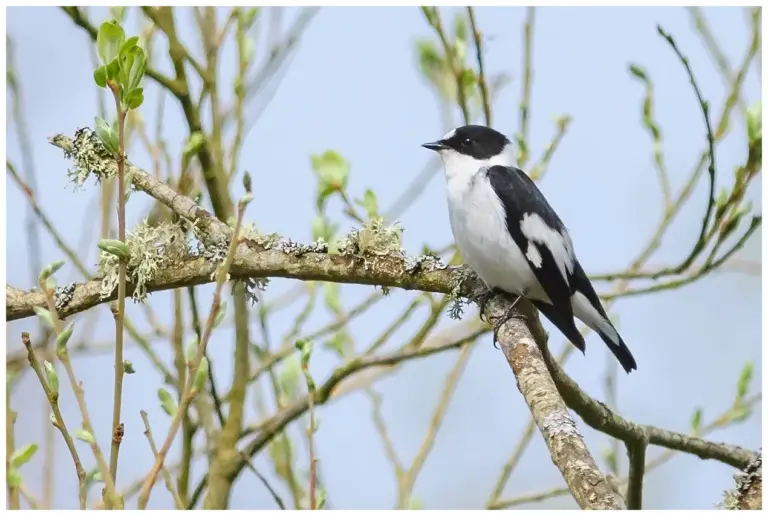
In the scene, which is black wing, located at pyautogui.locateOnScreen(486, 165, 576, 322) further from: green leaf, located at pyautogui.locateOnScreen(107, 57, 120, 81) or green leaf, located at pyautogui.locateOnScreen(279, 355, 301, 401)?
green leaf, located at pyautogui.locateOnScreen(107, 57, 120, 81)

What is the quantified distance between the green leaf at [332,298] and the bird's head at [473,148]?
656mm

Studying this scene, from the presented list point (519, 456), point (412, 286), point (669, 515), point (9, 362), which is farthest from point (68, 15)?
point (669, 515)

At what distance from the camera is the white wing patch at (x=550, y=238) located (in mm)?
3166

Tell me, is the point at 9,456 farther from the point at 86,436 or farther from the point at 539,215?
the point at 539,215

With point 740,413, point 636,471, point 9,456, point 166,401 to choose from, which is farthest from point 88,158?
point 740,413

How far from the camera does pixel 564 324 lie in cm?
314

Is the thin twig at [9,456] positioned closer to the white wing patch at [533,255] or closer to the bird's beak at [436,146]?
the white wing patch at [533,255]

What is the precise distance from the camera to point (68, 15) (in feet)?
10.3

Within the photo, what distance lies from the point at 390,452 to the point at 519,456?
474 mm

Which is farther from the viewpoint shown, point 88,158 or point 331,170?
point 331,170

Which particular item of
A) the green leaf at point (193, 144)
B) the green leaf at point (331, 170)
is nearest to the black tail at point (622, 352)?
the green leaf at point (331, 170)

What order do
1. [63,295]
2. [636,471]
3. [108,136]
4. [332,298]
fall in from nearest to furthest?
[108,136] < [63,295] < [636,471] < [332,298]

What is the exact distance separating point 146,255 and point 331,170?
0.70 meters

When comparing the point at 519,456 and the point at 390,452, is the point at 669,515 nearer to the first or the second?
the point at 519,456
